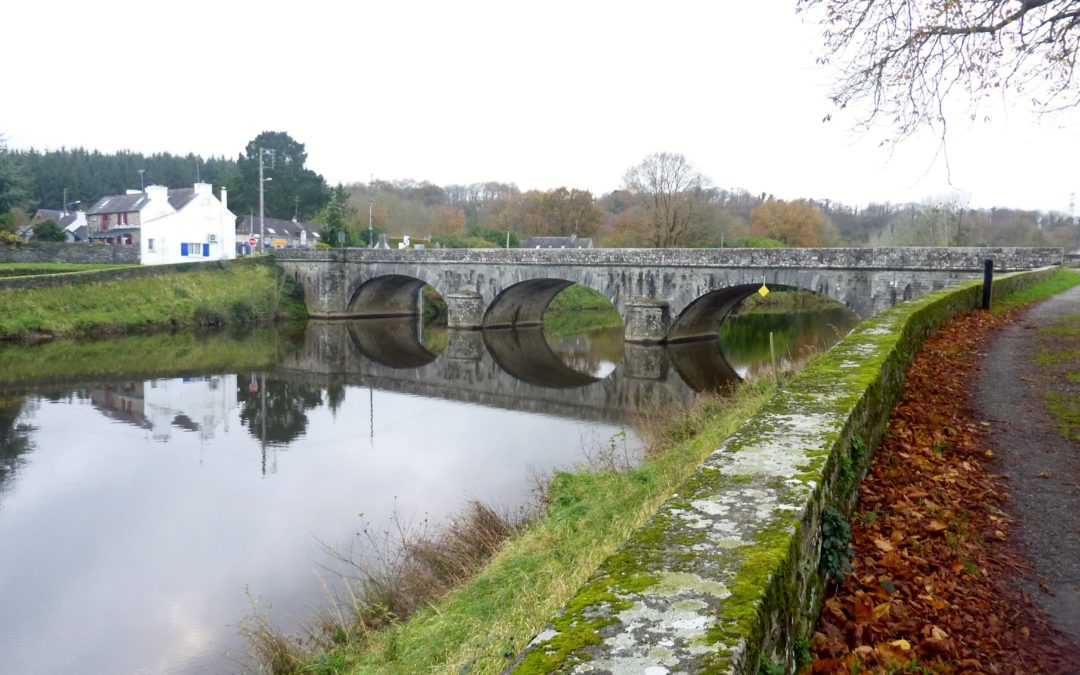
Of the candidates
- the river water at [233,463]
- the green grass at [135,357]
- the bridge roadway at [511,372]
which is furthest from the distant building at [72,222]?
the river water at [233,463]

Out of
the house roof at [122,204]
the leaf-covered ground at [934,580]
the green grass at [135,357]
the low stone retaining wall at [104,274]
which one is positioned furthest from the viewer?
the house roof at [122,204]

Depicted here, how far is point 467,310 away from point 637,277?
8.33m

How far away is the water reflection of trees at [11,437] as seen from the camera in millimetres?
11992

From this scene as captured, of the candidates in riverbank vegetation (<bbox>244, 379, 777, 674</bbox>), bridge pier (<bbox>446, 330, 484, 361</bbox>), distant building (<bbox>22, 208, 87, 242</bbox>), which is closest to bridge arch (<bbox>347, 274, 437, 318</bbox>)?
bridge pier (<bbox>446, 330, 484, 361</bbox>)

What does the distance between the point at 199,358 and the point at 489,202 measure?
57.3m

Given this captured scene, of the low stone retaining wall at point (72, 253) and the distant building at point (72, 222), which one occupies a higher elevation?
the distant building at point (72, 222)

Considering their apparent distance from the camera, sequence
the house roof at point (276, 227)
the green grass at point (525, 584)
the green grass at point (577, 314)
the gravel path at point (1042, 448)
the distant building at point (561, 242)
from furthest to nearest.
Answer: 1. the house roof at point (276, 227)
2. the distant building at point (561, 242)
3. the green grass at point (577, 314)
4. the green grass at point (525, 584)
5. the gravel path at point (1042, 448)

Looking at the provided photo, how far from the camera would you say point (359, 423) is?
16.0m

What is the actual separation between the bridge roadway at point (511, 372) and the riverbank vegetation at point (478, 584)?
608cm

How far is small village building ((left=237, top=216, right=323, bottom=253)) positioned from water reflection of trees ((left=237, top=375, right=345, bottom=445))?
38.5m

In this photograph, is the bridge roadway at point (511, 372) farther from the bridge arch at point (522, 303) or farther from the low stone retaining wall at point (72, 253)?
the low stone retaining wall at point (72, 253)

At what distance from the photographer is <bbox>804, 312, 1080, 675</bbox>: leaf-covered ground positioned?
108 inches

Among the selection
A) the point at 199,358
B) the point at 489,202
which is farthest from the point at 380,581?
the point at 489,202

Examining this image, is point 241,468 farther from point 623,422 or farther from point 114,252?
point 114,252
